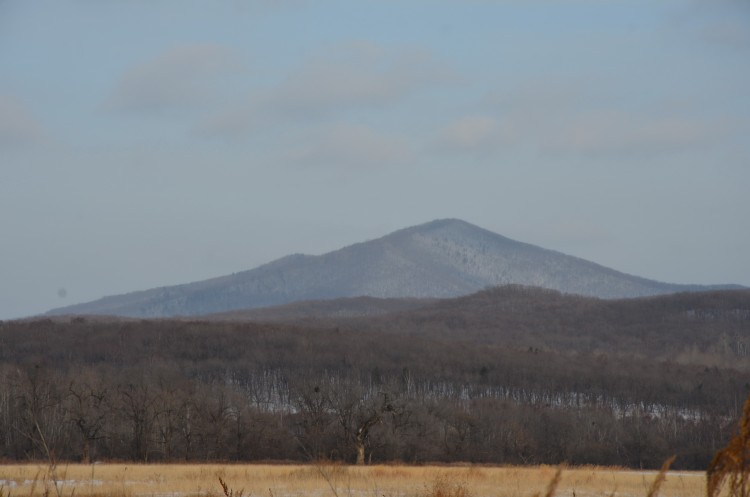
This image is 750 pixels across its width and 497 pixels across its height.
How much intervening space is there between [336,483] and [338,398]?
49681 millimetres

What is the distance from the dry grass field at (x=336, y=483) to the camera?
2917cm

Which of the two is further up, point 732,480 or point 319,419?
point 732,480

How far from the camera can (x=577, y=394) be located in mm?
130125

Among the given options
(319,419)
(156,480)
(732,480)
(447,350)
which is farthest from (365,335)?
(732,480)

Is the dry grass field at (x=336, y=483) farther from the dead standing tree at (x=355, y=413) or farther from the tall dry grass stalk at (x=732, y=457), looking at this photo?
the dead standing tree at (x=355, y=413)

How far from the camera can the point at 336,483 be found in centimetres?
3281

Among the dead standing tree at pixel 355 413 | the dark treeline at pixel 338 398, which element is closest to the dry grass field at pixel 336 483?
the dark treeline at pixel 338 398

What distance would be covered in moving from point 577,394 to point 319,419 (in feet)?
198

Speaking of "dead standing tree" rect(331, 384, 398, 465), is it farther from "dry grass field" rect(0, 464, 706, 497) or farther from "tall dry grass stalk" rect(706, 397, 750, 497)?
"tall dry grass stalk" rect(706, 397, 750, 497)

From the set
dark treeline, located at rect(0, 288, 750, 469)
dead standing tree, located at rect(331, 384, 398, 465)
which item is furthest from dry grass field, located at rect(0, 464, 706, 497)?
dead standing tree, located at rect(331, 384, 398, 465)

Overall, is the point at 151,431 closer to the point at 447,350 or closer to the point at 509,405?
the point at 509,405

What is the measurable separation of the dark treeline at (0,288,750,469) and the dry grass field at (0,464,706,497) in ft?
10.0

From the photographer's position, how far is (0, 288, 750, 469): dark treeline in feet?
239

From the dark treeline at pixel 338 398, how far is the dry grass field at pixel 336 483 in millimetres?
3052
